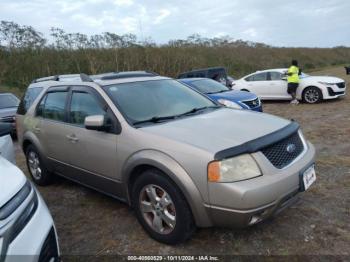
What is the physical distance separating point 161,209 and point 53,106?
2.51m

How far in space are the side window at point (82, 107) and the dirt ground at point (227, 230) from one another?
3.87 feet

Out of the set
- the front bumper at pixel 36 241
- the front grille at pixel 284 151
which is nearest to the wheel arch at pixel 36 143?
the front bumper at pixel 36 241

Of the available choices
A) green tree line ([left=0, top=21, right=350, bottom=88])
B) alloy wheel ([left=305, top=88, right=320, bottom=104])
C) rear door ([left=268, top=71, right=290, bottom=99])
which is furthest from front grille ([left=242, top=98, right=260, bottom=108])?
green tree line ([left=0, top=21, right=350, bottom=88])

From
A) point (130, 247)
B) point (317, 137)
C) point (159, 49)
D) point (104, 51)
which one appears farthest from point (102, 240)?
Result: point (159, 49)

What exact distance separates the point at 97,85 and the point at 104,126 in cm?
70

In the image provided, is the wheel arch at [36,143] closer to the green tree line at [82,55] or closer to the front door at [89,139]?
the front door at [89,139]

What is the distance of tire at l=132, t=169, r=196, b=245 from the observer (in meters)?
3.17

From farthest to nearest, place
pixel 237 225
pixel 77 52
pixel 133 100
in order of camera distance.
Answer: pixel 77 52 < pixel 133 100 < pixel 237 225

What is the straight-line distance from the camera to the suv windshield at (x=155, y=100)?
12.7ft

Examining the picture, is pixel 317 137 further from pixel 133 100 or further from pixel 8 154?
pixel 8 154

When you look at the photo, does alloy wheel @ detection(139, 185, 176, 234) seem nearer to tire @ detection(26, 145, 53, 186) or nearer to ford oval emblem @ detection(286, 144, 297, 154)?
ford oval emblem @ detection(286, 144, 297, 154)

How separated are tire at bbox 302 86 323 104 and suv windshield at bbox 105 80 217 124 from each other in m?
9.34

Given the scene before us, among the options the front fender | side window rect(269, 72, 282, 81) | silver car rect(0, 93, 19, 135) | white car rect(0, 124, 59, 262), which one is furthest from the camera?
side window rect(269, 72, 282, 81)

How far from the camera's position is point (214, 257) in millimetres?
3209
